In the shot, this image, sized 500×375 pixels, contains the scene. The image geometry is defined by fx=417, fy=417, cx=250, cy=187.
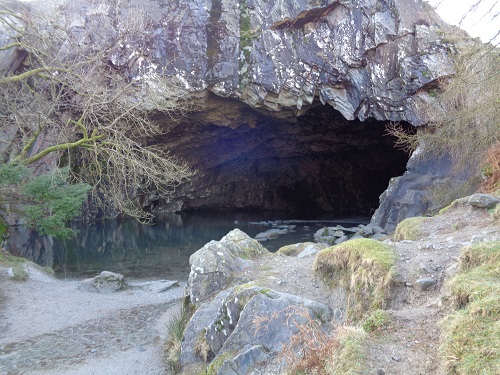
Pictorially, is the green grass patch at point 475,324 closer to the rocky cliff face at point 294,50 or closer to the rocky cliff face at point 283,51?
the rocky cliff face at point 283,51

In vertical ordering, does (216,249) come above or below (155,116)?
below

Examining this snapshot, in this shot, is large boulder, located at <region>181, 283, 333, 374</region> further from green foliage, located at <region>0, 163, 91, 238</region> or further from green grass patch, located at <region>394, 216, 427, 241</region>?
green foliage, located at <region>0, 163, 91, 238</region>

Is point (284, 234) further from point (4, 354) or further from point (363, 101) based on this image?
point (4, 354)

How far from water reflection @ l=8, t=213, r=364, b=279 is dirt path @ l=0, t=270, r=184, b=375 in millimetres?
3279

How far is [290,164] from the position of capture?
37.1 metres

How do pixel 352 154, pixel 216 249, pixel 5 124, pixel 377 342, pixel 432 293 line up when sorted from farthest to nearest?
pixel 352 154 < pixel 5 124 < pixel 216 249 < pixel 432 293 < pixel 377 342

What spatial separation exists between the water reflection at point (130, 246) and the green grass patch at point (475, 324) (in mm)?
10436

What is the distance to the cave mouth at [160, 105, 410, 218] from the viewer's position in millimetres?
27391

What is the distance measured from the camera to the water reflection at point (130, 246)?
14703 mm

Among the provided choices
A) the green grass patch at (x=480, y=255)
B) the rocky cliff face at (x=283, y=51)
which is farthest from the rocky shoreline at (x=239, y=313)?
the rocky cliff face at (x=283, y=51)

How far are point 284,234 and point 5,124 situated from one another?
552 inches

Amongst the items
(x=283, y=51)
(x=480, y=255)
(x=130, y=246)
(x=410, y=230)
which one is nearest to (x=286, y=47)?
(x=283, y=51)

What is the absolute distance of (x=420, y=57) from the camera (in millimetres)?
18250

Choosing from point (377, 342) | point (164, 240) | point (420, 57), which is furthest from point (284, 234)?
point (377, 342)
